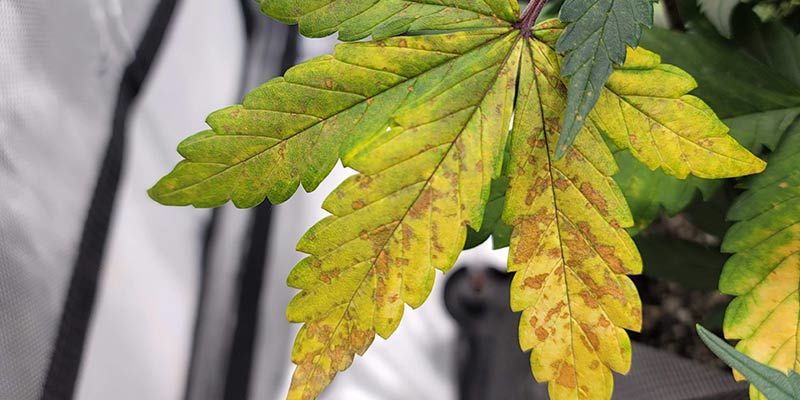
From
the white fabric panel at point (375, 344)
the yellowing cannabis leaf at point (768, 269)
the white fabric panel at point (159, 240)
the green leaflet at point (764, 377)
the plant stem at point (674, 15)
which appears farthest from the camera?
the white fabric panel at point (375, 344)

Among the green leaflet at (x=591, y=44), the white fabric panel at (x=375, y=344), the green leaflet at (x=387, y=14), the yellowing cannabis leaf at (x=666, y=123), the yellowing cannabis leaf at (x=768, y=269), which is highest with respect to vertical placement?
the green leaflet at (x=387, y=14)

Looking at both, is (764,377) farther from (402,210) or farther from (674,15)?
(674,15)

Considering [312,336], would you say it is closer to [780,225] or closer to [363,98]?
[363,98]

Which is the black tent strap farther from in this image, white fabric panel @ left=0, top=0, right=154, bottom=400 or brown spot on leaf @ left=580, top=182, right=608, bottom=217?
brown spot on leaf @ left=580, top=182, right=608, bottom=217

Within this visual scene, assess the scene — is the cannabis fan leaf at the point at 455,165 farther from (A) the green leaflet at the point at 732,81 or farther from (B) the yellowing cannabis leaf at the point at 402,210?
(A) the green leaflet at the point at 732,81

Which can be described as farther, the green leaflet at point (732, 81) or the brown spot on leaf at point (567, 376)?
the green leaflet at point (732, 81)

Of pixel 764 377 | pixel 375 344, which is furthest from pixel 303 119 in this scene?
pixel 375 344

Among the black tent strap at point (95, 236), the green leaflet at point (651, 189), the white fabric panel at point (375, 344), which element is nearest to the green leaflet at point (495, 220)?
the green leaflet at point (651, 189)
